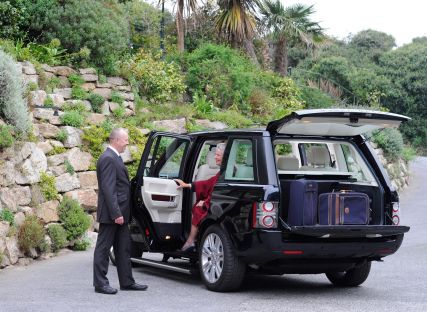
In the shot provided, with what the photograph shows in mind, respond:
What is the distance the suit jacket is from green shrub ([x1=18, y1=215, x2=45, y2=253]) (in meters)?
3.56

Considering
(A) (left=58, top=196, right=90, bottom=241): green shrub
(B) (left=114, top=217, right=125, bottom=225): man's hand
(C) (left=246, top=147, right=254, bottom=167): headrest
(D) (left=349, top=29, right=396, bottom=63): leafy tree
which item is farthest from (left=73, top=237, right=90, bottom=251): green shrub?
(D) (left=349, top=29, right=396, bottom=63): leafy tree

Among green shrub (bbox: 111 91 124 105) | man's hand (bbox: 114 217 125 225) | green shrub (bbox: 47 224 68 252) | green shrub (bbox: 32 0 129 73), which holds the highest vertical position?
green shrub (bbox: 32 0 129 73)

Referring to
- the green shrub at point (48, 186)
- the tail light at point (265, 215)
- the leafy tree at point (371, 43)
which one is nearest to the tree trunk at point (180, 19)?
the green shrub at point (48, 186)

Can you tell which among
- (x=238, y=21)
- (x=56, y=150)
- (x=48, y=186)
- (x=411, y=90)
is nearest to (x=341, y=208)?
(x=48, y=186)

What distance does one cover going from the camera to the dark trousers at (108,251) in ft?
31.1

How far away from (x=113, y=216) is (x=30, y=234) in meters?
3.78

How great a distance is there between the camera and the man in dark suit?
370 inches

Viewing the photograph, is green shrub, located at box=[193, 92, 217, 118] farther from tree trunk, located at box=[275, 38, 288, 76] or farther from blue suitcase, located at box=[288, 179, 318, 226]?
blue suitcase, located at box=[288, 179, 318, 226]

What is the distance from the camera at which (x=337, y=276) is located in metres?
10.5

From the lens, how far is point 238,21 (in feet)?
88.9

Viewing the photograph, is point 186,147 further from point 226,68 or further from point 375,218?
point 226,68

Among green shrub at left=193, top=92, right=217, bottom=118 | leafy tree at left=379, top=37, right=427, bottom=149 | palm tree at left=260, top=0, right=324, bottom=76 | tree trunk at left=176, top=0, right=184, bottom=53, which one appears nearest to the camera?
green shrub at left=193, top=92, right=217, bottom=118

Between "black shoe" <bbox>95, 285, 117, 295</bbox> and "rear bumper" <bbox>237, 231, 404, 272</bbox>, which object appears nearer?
"rear bumper" <bbox>237, 231, 404, 272</bbox>

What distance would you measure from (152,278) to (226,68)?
1431 cm
